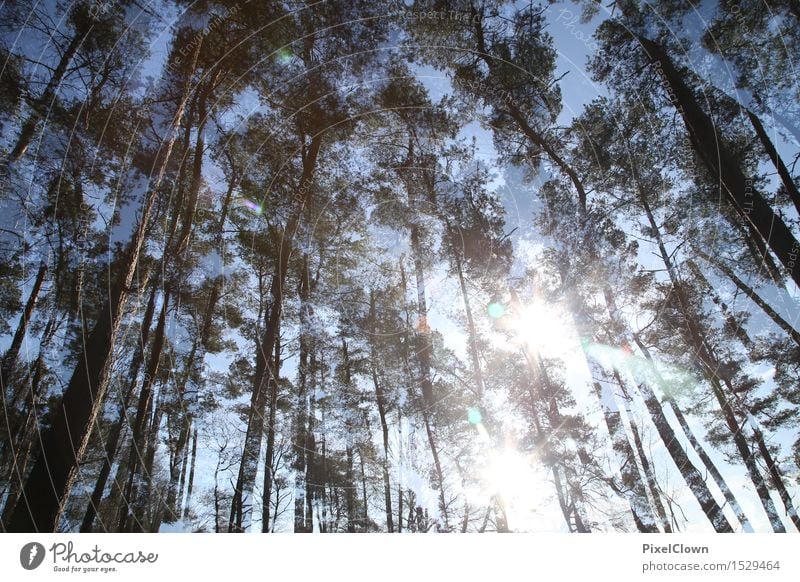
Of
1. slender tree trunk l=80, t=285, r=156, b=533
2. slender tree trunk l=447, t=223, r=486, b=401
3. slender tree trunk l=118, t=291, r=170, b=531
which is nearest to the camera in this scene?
slender tree trunk l=80, t=285, r=156, b=533

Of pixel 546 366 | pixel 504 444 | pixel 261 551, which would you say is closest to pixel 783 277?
pixel 546 366

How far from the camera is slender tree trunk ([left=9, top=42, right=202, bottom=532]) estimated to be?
4246 millimetres

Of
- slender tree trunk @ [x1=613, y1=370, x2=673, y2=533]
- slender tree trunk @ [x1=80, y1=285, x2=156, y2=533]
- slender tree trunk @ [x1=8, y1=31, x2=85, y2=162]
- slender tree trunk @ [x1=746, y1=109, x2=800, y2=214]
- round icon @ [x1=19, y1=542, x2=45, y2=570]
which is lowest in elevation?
round icon @ [x1=19, y1=542, x2=45, y2=570]

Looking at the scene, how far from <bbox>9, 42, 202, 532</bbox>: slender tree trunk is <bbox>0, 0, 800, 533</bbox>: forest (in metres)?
0.06

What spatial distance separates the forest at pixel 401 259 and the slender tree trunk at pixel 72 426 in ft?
0.19

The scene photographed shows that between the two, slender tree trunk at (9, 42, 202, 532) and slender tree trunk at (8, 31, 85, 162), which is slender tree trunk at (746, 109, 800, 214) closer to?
slender tree trunk at (9, 42, 202, 532)

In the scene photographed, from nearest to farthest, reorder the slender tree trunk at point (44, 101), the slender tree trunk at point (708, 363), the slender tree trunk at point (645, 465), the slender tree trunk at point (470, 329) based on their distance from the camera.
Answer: the slender tree trunk at point (44, 101), the slender tree trunk at point (645, 465), the slender tree trunk at point (708, 363), the slender tree trunk at point (470, 329)

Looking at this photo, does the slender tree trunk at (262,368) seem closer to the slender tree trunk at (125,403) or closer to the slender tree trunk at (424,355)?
the slender tree trunk at (125,403)


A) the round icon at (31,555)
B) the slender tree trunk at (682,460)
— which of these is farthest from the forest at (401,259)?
the round icon at (31,555)

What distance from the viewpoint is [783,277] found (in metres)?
6.09

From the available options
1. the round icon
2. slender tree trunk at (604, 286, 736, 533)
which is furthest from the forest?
the round icon

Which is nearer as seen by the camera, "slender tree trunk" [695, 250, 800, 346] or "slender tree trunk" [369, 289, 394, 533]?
"slender tree trunk" [695, 250, 800, 346]

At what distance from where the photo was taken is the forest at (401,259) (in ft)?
19.3

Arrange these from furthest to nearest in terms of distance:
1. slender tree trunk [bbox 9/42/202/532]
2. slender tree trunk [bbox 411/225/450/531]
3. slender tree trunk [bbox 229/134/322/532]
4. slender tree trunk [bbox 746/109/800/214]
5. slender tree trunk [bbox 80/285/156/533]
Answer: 1. slender tree trunk [bbox 80/285/156/533]
2. slender tree trunk [bbox 411/225/450/531]
3. slender tree trunk [bbox 229/134/322/532]
4. slender tree trunk [bbox 746/109/800/214]
5. slender tree trunk [bbox 9/42/202/532]
